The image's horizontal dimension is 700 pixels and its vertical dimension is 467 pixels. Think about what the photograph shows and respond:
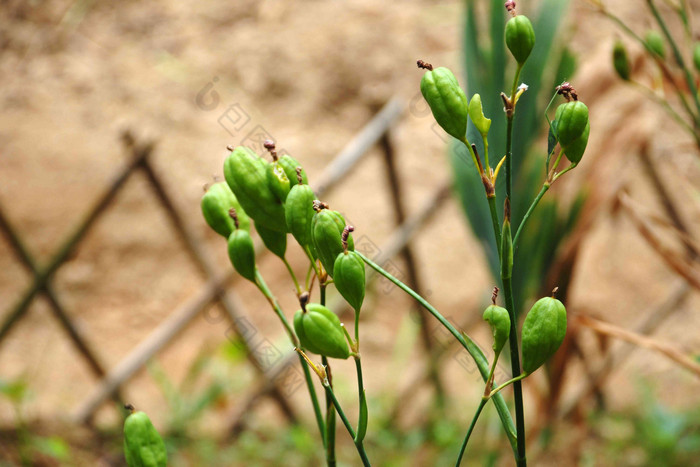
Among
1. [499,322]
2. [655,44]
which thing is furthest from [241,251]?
[655,44]

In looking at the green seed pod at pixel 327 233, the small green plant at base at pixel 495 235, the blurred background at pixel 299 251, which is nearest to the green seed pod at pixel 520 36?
the small green plant at base at pixel 495 235

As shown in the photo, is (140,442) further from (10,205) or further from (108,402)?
(10,205)

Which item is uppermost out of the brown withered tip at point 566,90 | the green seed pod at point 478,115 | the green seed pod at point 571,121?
the green seed pod at point 478,115

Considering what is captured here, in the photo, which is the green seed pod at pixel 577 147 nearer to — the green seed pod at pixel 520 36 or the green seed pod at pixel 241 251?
the green seed pod at pixel 520 36

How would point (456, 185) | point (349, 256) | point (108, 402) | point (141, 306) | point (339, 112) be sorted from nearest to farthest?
point (349, 256) < point (456, 185) < point (108, 402) < point (141, 306) < point (339, 112)

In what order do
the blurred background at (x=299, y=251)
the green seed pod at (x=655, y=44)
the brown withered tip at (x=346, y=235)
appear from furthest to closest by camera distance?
the blurred background at (x=299, y=251) → the green seed pod at (x=655, y=44) → the brown withered tip at (x=346, y=235)

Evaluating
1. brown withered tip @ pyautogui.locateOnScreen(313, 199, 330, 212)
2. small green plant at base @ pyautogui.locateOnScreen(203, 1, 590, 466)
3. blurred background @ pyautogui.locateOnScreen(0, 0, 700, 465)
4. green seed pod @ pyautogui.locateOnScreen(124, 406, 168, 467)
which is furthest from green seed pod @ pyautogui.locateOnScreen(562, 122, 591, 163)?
blurred background @ pyautogui.locateOnScreen(0, 0, 700, 465)

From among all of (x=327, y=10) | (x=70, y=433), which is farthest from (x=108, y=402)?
(x=327, y=10)
